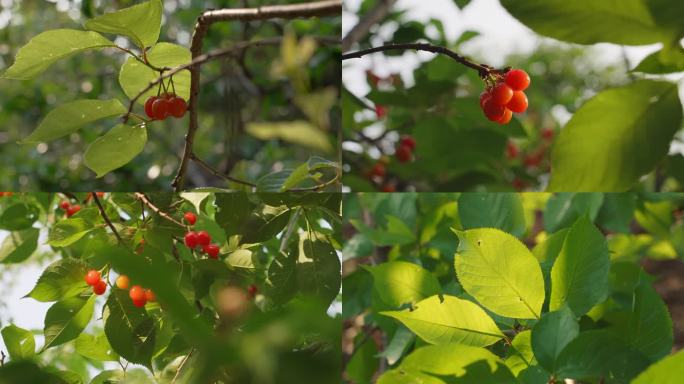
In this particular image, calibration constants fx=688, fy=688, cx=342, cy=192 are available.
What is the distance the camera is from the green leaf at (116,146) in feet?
1.35

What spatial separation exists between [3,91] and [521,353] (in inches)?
67.2

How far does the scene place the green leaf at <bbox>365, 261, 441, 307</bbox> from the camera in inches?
14.4

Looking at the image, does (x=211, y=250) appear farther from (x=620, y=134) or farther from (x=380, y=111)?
(x=380, y=111)

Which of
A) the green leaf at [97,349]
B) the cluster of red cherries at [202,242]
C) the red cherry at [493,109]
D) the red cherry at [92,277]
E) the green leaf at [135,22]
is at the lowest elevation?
the green leaf at [97,349]

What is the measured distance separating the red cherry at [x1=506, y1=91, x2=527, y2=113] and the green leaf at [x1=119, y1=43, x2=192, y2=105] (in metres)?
0.21

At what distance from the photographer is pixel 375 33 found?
641mm

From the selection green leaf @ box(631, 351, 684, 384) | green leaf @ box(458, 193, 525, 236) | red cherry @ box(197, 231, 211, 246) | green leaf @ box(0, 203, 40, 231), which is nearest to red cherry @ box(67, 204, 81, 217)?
green leaf @ box(0, 203, 40, 231)

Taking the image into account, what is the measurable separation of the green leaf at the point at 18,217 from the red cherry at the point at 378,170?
0.35 meters

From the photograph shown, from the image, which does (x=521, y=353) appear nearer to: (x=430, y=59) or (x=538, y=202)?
(x=430, y=59)

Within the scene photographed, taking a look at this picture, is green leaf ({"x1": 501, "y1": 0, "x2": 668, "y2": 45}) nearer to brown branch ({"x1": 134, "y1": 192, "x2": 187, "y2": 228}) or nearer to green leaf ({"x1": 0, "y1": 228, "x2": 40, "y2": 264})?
brown branch ({"x1": 134, "y1": 192, "x2": 187, "y2": 228})

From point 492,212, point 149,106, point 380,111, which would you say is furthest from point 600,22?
point 380,111

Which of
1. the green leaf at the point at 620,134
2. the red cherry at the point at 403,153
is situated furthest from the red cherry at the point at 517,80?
the red cherry at the point at 403,153

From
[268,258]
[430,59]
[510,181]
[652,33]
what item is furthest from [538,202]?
[652,33]

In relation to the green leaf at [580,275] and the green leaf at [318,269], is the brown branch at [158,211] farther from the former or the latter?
the green leaf at [580,275]
